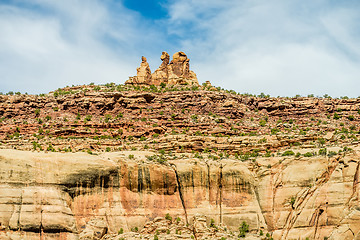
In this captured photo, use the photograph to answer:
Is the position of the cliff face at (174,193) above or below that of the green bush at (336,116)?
below

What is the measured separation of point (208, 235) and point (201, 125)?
17.7m

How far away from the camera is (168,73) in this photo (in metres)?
91.9

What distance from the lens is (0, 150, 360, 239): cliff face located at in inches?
2238

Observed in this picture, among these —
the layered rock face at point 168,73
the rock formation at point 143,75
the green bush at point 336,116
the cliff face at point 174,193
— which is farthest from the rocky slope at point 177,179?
the layered rock face at point 168,73

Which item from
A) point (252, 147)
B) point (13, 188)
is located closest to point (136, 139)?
point (252, 147)

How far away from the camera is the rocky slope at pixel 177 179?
189 ft

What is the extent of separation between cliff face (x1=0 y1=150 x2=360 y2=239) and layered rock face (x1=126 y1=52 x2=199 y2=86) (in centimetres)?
2611

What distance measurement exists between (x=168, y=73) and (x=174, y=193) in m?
32.6

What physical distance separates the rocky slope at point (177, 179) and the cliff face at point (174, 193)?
0.10 metres

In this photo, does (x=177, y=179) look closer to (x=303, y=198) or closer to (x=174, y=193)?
(x=174, y=193)

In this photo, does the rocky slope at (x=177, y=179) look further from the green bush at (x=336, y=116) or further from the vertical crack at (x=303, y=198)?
the green bush at (x=336, y=116)

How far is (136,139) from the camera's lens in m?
71.2

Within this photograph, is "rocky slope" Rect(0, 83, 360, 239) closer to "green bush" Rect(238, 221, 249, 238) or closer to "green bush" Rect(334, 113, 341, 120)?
"green bush" Rect(238, 221, 249, 238)

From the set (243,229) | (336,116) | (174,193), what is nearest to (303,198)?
(243,229)
